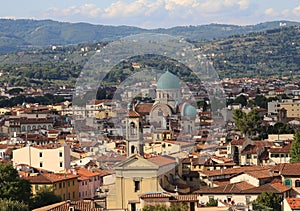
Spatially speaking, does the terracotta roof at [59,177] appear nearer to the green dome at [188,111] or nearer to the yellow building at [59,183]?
→ the yellow building at [59,183]

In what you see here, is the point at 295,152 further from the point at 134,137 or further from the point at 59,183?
the point at 59,183

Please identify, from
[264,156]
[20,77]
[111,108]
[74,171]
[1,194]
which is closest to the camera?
[1,194]

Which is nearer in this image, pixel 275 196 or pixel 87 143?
pixel 275 196

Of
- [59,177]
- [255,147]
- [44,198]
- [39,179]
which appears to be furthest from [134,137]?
[255,147]

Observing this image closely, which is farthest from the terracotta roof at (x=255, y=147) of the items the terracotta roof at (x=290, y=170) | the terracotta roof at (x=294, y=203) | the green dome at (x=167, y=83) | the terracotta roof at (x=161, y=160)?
the green dome at (x=167, y=83)

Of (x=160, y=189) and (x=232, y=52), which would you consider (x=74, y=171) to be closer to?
(x=160, y=189)

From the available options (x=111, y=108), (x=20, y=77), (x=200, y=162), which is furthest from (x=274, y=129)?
(x=20, y=77)
